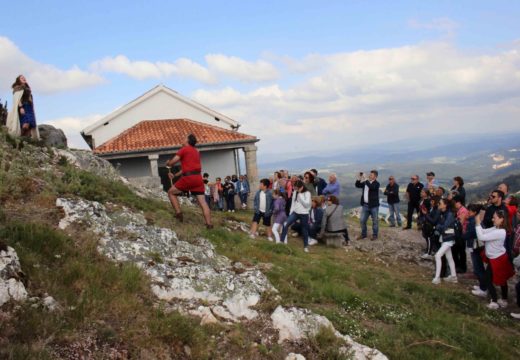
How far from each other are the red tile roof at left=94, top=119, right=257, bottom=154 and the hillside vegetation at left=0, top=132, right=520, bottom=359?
36.7ft

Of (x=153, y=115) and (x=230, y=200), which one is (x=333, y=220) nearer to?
(x=230, y=200)

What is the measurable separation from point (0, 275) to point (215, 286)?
2530 millimetres

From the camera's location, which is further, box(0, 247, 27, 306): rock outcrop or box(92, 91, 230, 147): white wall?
box(92, 91, 230, 147): white wall

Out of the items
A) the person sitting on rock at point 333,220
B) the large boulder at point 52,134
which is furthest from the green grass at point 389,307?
the large boulder at point 52,134

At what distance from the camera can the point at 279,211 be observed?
10383 millimetres

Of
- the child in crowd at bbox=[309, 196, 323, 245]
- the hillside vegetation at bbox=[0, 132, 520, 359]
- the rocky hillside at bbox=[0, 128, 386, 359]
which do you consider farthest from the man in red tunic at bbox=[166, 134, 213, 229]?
the child in crowd at bbox=[309, 196, 323, 245]

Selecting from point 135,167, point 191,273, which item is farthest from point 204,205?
point 135,167

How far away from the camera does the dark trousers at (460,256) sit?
9.40 metres

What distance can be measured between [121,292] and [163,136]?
17.1 metres

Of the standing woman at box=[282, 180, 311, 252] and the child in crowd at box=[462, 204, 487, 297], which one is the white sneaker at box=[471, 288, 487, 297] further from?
the standing woman at box=[282, 180, 311, 252]

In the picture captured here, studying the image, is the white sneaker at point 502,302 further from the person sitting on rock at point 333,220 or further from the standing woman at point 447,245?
the person sitting on rock at point 333,220

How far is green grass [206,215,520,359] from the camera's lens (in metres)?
5.27

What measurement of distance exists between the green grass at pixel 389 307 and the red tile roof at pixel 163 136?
13.1 meters

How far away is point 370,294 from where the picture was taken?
6766 millimetres
